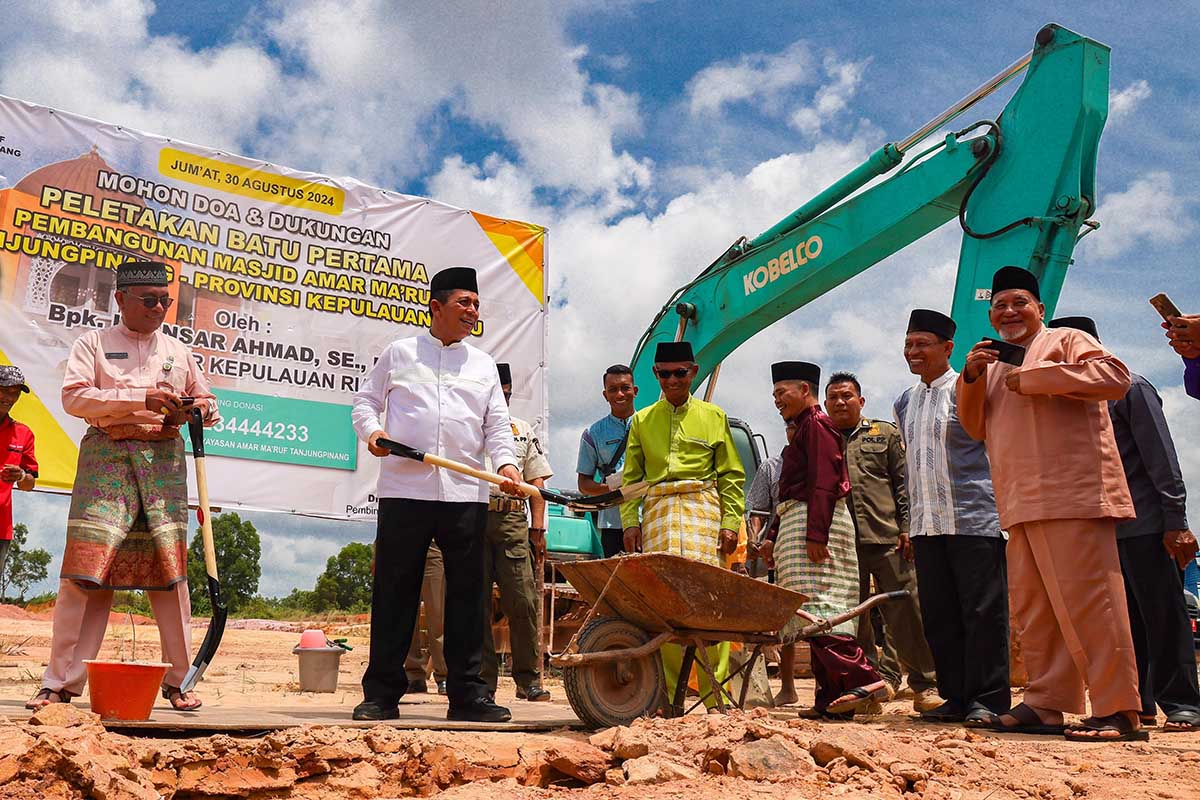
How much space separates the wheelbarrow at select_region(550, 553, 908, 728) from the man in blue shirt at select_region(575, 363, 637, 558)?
2.11 metres

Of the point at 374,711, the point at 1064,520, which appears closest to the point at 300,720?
the point at 374,711

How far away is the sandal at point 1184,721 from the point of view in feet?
14.4

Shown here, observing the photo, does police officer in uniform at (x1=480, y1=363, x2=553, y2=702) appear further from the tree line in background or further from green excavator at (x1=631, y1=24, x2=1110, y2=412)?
the tree line in background

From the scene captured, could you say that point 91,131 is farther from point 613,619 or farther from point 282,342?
point 613,619

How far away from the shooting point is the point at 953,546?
477 cm

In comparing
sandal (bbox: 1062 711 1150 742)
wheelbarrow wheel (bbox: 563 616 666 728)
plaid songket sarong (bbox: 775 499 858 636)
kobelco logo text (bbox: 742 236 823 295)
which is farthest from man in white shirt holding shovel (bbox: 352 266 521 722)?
kobelco logo text (bbox: 742 236 823 295)

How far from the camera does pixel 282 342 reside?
304 inches

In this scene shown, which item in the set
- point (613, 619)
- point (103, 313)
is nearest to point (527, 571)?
point (613, 619)

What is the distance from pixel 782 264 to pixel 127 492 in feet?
19.2

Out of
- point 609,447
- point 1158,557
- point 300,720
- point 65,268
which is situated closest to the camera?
point 300,720

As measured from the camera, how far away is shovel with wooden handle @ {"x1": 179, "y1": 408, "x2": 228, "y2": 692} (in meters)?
3.98

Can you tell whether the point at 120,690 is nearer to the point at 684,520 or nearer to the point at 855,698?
the point at 684,520

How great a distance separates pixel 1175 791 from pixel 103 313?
666cm

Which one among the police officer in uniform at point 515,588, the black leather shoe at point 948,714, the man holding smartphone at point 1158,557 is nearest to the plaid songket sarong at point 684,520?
the police officer in uniform at point 515,588
